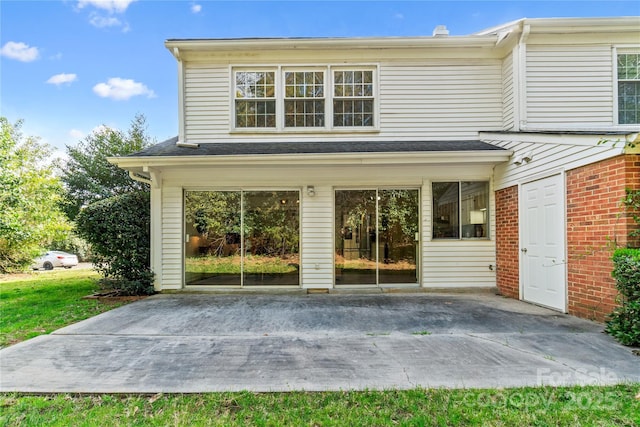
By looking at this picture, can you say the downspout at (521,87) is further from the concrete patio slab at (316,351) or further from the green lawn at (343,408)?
the green lawn at (343,408)

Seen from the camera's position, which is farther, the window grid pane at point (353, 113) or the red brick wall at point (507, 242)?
the window grid pane at point (353, 113)

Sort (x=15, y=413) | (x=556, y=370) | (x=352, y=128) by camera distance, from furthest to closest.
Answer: (x=352, y=128), (x=556, y=370), (x=15, y=413)

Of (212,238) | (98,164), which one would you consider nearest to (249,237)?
(212,238)

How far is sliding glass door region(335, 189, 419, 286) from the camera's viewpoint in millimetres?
7043

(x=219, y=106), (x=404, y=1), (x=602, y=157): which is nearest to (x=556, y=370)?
(x=602, y=157)

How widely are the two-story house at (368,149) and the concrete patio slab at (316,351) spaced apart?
1.68 meters

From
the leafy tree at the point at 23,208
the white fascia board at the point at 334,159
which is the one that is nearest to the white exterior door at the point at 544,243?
the white fascia board at the point at 334,159

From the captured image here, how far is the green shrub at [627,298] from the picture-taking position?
11.8 ft

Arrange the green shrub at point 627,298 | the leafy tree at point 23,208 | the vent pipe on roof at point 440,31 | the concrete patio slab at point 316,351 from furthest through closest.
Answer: the leafy tree at point 23,208 < the vent pipe on roof at point 440,31 < the green shrub at point 627,298 < the concrete patio slab at point 316,351

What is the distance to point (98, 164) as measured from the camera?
15906 mm

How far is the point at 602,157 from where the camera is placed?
14.4 ft

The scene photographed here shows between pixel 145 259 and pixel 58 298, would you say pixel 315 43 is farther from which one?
pixel 58 298

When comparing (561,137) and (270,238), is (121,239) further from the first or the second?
(561,137)

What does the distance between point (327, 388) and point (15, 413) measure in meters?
2.55
